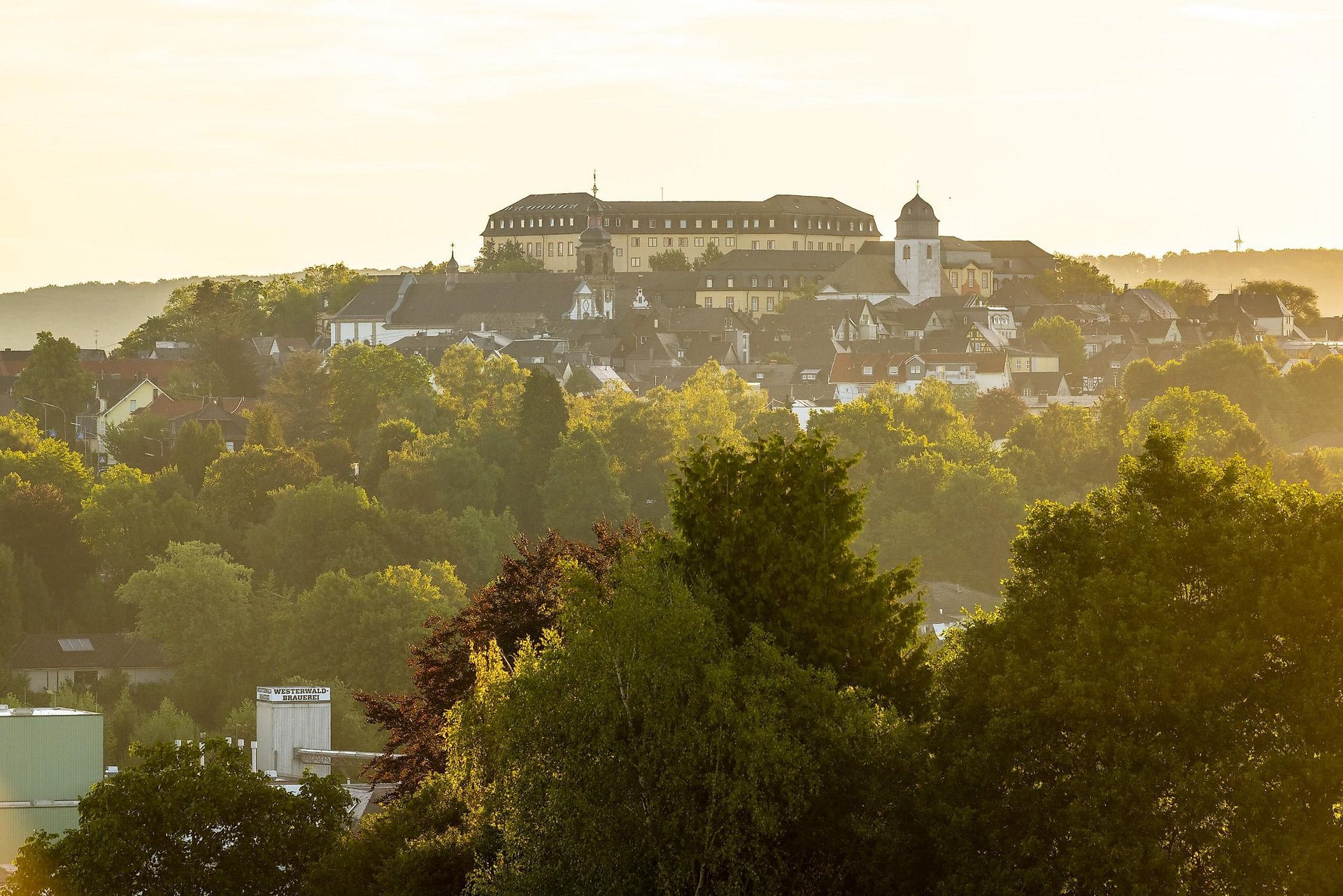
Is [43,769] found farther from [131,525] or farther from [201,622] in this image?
[131,525]

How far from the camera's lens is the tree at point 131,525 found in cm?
9594

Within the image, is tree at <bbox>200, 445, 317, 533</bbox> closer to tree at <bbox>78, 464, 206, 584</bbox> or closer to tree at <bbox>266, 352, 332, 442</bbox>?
tree at <bbox>78, 464, 206, 584</bbox>

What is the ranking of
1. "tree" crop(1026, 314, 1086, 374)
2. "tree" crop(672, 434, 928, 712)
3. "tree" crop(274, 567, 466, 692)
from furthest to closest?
1. "tree" crop(1026, 314, 1086, 374)
2. "tree" crop(274, 567, 466, 692)
3. "tree" crop(672, 434, 928, 712)

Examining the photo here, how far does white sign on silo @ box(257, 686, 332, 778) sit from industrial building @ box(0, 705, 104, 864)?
4.94m

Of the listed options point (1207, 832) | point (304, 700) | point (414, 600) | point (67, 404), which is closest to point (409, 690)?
point (414, 600)

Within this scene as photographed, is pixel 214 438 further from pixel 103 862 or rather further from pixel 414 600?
pixel 103 862

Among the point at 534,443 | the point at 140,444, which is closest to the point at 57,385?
the point at 140,444

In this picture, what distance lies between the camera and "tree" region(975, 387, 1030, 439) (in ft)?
470

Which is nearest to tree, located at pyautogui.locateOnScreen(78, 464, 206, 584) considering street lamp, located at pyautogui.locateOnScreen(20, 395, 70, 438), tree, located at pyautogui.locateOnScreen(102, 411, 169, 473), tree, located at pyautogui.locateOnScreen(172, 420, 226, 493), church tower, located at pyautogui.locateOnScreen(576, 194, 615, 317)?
tree, located at pyautogui.locateOnScreen(172, 420, 226, 493)

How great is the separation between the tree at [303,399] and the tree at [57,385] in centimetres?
970

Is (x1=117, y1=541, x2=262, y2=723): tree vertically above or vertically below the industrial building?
below

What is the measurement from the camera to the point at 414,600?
82562mm

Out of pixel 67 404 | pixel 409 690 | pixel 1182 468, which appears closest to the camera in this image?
pixel 1182 468

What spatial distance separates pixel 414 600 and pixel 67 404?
53365 millimetres
